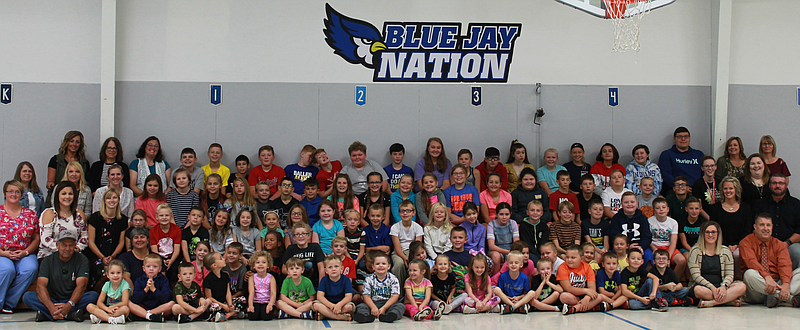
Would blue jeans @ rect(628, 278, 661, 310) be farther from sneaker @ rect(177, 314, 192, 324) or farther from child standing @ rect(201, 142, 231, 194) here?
child standing @ rect(201, 142, 231, 194)

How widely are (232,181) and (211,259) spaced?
1779 millimetres

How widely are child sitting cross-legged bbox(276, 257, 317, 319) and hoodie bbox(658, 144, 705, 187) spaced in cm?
502

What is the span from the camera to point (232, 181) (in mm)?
7652

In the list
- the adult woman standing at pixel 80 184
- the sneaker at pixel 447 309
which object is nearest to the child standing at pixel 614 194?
the sneaker at pixel 447 309

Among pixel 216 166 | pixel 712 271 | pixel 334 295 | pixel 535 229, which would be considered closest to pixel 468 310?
pixel 334 295

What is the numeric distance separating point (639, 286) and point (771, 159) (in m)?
3.07

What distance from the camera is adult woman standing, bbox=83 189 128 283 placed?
6.38m

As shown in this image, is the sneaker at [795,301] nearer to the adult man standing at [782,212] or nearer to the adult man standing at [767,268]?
the adult man standing at [767,268]

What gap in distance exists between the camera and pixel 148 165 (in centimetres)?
769

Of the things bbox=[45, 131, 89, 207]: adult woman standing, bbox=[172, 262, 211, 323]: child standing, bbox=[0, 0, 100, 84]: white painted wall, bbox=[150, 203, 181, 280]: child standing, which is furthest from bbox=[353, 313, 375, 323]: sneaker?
bbox=[0, 0, 100, 84]: white painted wall

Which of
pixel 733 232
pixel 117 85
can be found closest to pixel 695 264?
A: pixel 733 232

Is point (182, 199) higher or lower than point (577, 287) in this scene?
higher

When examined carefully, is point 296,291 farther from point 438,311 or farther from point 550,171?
point 550,171

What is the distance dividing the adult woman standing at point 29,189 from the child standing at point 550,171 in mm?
5990
